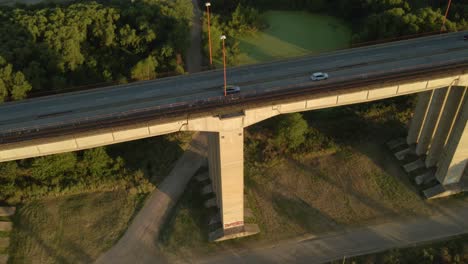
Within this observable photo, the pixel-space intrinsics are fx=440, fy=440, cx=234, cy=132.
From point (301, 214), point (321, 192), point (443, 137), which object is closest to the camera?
point (301, 214)

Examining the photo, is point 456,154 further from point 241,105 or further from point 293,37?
point 293,37

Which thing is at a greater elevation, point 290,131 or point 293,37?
point 293,37

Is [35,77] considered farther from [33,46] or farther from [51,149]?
[51,149]

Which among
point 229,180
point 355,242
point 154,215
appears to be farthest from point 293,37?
point 154,215

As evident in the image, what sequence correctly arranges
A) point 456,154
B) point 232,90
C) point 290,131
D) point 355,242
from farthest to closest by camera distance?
point 290,131 → point 456,154 → point 355,242 → point 232,90

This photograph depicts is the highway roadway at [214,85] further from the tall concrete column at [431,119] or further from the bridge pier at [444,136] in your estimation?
the bridge pier at [444,136]

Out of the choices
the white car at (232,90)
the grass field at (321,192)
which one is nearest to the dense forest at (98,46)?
the grass field at (321,192)

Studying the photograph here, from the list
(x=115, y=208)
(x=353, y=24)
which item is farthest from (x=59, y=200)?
(x=353, y=24)
